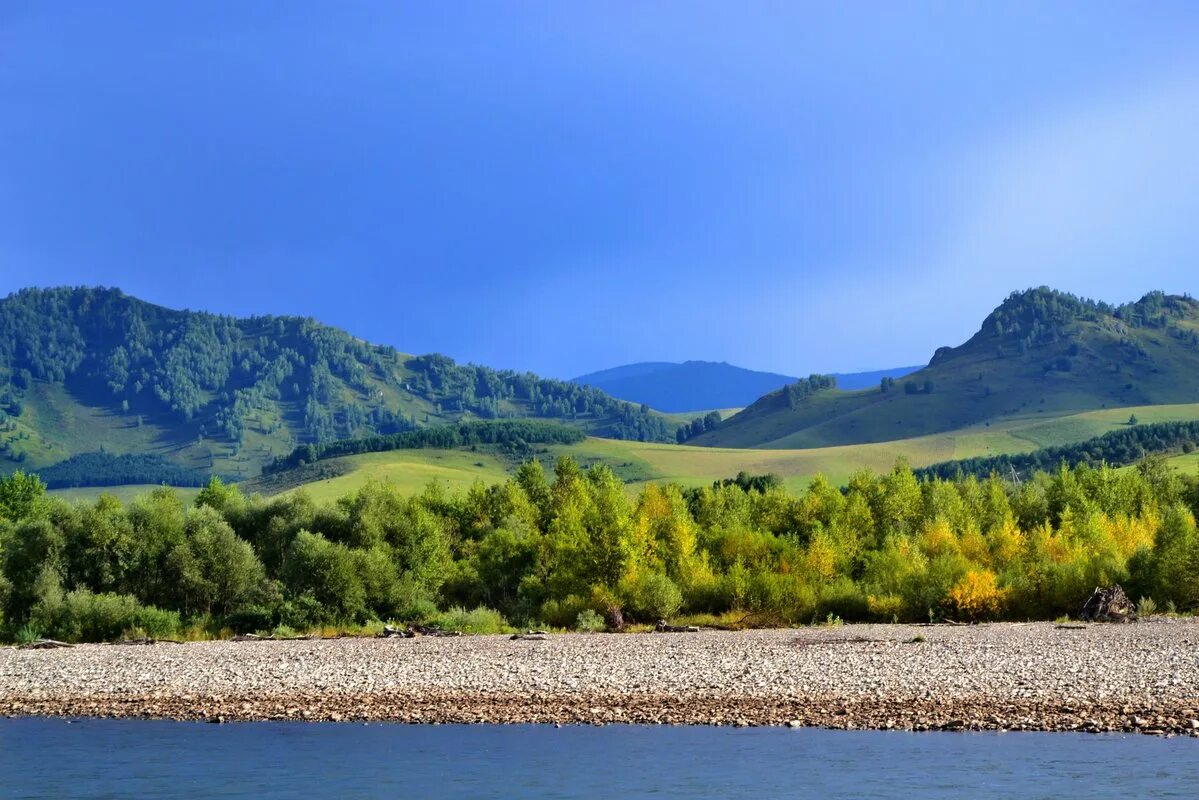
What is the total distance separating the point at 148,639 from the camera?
49.0 meters

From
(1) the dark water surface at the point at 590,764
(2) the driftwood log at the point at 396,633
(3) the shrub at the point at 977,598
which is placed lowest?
(2) the driftwood log at the point at 396,633

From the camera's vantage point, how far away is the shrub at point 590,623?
49.4 metres

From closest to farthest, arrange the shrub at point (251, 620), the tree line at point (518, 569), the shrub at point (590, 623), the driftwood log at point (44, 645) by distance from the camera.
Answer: the driftwood log at point (44, 645) → the shrub at point (590, 623) → the tree line at point (518, 569) → the shrub at point (251, 620)

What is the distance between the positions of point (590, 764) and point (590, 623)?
25891mm

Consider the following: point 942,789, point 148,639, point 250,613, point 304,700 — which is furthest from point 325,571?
point 942,789

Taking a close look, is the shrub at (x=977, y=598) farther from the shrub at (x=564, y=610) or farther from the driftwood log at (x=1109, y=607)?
the shrub at (x=564, y=610)

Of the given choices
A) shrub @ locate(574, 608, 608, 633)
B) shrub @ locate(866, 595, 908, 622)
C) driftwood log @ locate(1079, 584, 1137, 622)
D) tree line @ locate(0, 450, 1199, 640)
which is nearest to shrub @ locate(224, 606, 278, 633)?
tree line @ locate(0, 450, 1199, 640)

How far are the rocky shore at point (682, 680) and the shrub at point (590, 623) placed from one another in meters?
4.45

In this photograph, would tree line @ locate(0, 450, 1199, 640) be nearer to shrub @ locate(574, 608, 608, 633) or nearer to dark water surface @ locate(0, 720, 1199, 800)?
shrub @ locate(574, 608, 608, 633)

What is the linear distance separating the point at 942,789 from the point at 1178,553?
3407 cm

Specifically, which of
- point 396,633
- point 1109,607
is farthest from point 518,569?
point 1109,607

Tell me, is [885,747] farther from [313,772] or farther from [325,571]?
[325,571]

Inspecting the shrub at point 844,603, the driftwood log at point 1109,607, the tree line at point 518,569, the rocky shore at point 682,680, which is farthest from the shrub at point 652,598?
the driftwood log at point 1109,607

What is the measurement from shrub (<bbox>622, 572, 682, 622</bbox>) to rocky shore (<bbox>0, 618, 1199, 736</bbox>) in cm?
588
